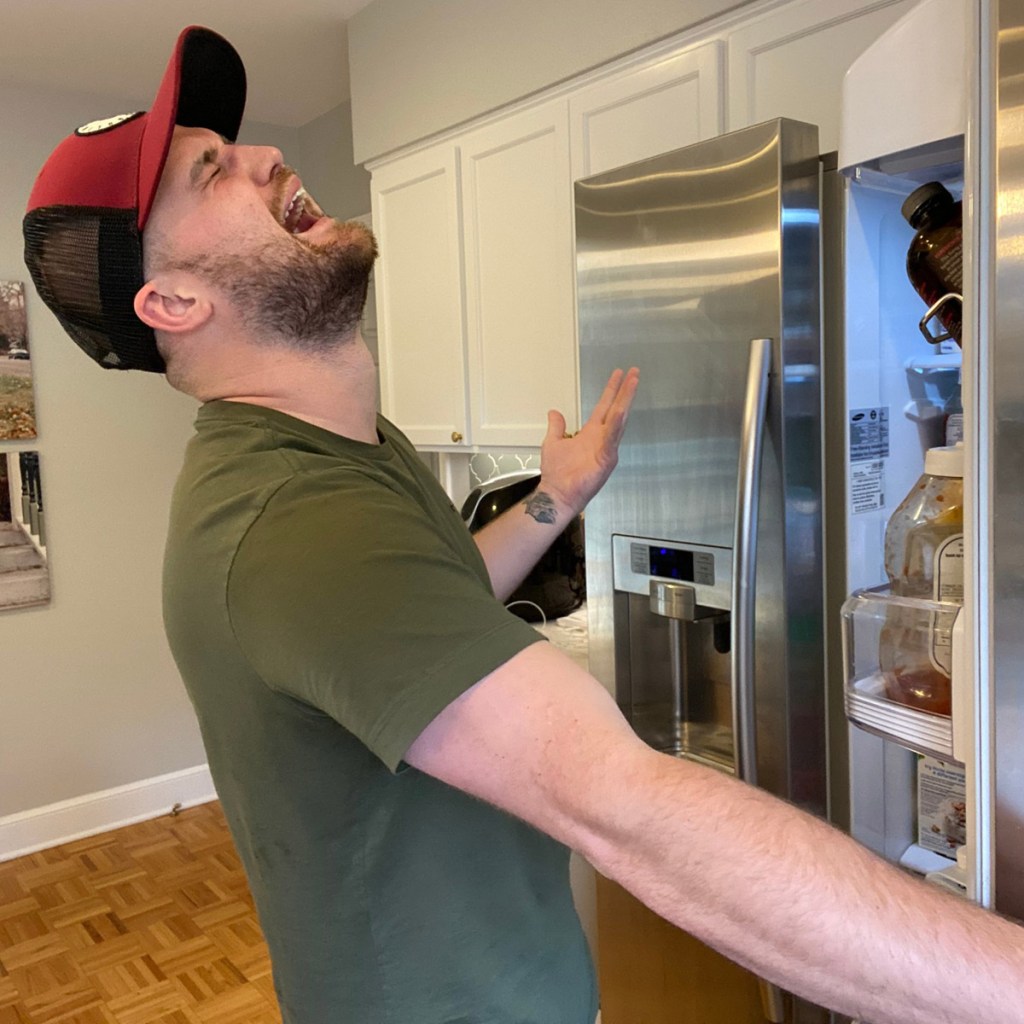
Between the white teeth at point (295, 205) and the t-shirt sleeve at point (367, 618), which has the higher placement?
the white teeth at point (295, 205)

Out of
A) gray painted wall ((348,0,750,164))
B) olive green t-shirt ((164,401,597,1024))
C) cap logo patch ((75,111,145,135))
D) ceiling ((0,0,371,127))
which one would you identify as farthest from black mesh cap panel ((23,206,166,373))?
ceiling ((0,0,371,127))

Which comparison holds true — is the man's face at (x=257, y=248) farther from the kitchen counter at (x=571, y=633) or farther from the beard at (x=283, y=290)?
the kitchen counter at (x=571, y=633)

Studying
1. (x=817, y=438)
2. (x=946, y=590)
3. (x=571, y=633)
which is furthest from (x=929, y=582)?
(x=571, y=633)

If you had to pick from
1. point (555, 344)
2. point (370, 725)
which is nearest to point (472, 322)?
point (555, 344)

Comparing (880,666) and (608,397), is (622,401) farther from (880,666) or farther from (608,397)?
(880,666)

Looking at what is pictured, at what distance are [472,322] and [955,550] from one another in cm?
175

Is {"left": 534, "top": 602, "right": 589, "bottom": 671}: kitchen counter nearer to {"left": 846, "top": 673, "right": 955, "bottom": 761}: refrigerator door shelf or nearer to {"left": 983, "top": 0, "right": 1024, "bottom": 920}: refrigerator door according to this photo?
{"left": 846, "top": 673, "right": 955, "bottom": 761}: refrigerator door shelf

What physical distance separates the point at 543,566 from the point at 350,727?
1920mm

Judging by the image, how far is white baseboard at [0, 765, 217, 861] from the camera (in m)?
3.44

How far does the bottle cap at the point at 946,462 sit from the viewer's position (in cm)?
92

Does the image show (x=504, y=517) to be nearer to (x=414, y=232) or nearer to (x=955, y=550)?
(x=955, y=550)

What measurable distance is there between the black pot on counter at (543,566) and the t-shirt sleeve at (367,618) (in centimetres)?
180

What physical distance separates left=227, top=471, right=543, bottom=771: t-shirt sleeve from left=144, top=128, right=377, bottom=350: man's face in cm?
40

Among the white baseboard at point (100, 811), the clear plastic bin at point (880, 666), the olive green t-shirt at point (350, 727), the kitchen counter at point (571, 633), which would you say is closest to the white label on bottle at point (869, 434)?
the clear plastic bin at point (880, 666)
